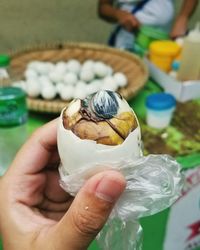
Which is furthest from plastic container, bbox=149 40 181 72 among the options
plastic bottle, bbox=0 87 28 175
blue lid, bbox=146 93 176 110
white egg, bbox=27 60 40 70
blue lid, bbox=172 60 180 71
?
plastic bottle, bbox=0 87 28 175

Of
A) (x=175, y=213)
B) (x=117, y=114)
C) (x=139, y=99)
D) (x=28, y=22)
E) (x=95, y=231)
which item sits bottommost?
(x=28, y=22)

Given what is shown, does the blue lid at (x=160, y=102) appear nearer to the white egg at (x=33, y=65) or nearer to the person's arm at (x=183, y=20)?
A: the white egg at (x=33, y=65)

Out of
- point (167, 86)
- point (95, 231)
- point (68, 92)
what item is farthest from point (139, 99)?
point (95, 231)

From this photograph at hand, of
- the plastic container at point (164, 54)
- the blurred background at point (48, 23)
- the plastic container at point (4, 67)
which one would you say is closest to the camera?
the plastic container at point (4, 67)

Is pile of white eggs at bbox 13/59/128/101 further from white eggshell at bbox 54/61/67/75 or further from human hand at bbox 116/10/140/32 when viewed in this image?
human hand at bbox 116/10/140/32

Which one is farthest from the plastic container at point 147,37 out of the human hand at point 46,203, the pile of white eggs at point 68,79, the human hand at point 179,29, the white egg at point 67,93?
the human hand at point 46,203

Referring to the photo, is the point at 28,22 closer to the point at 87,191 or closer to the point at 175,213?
the point at 175,213

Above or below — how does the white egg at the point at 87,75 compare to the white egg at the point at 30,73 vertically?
above
